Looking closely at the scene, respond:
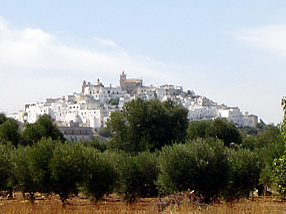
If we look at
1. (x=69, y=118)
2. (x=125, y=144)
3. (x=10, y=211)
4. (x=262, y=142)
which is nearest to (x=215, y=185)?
(x=10, y=211)

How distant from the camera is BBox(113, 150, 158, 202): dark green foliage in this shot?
27438mm

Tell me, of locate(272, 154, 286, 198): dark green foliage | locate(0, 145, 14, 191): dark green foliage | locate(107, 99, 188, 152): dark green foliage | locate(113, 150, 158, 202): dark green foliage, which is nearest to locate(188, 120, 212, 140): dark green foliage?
locate(107, 99, 188, 152): dark green foliage

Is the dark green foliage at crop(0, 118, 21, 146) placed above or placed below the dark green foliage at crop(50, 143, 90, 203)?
above

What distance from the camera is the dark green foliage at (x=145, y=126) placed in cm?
4038

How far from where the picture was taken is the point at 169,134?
41.2m

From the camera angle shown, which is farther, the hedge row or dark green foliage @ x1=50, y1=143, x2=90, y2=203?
dark green foliage @ x1=50, y1=143, x2=90, y2=203

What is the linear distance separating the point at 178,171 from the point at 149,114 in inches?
734

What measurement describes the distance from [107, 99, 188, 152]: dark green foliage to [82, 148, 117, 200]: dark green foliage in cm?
1328

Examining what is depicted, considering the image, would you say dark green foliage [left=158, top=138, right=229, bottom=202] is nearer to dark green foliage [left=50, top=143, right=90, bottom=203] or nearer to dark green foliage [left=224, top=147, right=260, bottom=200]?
dark green foliage [left=224, top=147, right=260, bottom=200]

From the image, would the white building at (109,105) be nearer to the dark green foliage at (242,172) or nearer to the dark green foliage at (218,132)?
the dark green foliage at (218,132)

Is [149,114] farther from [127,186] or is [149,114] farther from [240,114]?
[240,114]

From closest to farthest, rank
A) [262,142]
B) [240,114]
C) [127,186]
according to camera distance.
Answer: [127,186] → [262,142] → [240,114]

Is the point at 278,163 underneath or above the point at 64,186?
above

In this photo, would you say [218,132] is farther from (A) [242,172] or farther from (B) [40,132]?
(A) [242,172]
